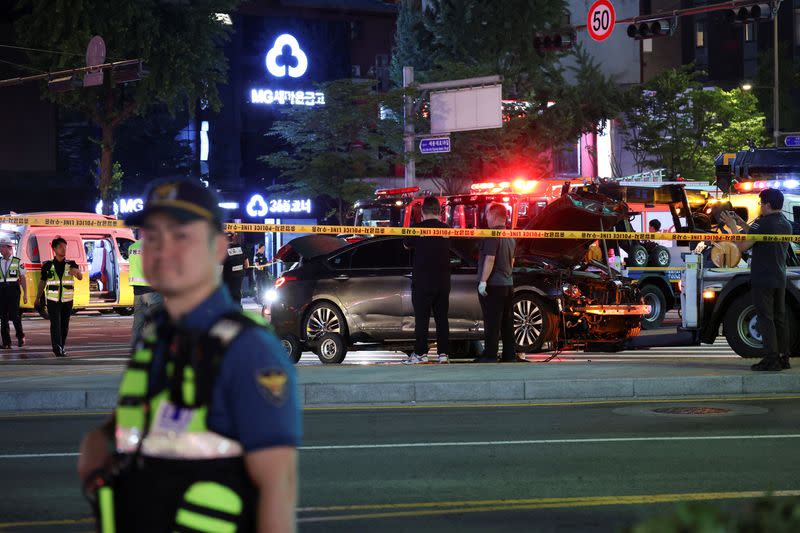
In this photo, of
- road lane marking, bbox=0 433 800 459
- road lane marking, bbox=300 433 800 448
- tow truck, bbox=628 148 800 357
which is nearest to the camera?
road lane marking, bbox=0 433 800 459

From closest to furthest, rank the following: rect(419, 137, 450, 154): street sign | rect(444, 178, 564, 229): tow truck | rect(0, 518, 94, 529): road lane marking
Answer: rect(0, 518, 94, 529): road lane marking
rect(444, 178, 564, 229): tow truck
rect(419, 137, 450, 154): street sign

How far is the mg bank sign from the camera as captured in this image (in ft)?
221

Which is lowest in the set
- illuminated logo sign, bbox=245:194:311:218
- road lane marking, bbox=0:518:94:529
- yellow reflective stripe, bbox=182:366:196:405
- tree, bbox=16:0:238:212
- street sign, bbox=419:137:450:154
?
road lane marking, bbox=0:518:94:529

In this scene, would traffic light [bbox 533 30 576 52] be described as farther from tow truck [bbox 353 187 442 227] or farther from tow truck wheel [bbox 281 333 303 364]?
tow truck wheel [bbox 281 333 303 364]

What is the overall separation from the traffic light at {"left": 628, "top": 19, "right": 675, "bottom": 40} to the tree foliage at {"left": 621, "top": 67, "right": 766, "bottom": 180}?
30.3 meters

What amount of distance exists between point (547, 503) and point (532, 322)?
10340 mm

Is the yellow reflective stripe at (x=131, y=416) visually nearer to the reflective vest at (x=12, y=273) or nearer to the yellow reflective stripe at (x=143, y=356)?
the yellow reflective stripe at (x=143, y=356)

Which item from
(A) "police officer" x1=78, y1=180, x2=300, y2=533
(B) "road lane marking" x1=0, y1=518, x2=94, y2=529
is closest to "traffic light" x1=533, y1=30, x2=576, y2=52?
(B) "road lane marking" x1=0, y1=518, x2=94, y2=529

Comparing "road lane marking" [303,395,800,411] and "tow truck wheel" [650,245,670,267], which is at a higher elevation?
"tow truck wheel" [650,245,670,267]

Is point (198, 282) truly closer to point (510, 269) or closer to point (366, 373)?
point (366, 373)

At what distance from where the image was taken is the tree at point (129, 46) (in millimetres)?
48062

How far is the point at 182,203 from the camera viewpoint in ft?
11.7

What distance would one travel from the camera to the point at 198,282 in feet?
11.5

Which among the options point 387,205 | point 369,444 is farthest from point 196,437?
point 387,205
